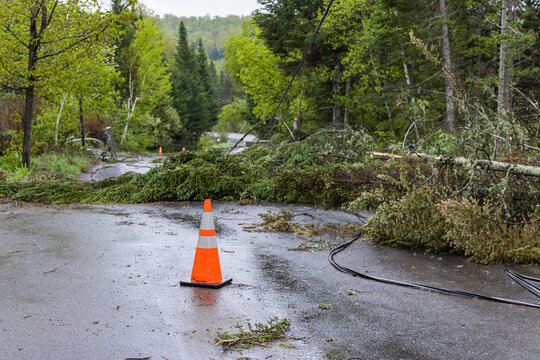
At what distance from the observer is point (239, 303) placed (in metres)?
4.70

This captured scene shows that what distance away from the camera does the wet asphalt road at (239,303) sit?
364 centimetres

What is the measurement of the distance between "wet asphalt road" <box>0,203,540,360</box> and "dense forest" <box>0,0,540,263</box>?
847mm

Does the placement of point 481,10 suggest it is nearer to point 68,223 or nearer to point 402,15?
point 402,15

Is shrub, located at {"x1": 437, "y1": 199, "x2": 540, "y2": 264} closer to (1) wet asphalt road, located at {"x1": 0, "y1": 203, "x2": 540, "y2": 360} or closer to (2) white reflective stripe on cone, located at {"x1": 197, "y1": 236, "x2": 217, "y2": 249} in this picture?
(1) wet asphalt road, located at {"x1": 0, "y1": 203, "x2": 540, "y2": 360}

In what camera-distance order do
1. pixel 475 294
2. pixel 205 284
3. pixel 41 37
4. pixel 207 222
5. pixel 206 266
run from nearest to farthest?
pixel 475 294 < pixel 205 284 < pixel 206 266 < pixel 207 222 < pixel 41 37

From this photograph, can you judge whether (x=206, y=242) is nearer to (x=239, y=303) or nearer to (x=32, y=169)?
(x=239, y=303)

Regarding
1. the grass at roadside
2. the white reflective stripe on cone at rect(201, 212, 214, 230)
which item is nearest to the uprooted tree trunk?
the white reflective stripe on cone at rect(201, 212, 214, 230)

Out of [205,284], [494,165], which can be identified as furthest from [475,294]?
[205,284]

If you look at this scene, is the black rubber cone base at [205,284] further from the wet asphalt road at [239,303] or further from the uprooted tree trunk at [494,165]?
the uprooted tree trunk at [494,165]

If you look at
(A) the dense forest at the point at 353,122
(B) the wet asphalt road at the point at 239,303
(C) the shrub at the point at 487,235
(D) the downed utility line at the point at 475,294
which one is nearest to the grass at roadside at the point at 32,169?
(A) the dense forest at the point at 353,122

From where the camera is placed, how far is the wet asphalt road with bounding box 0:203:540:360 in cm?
364

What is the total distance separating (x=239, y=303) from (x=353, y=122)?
986 inches

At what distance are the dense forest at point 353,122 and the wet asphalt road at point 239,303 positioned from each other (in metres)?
0.85

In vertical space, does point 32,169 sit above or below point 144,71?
below
